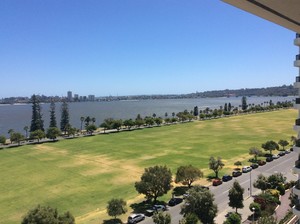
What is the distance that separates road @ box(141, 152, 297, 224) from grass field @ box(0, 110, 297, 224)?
16.2 feet

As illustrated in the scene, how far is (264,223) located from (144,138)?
205ft

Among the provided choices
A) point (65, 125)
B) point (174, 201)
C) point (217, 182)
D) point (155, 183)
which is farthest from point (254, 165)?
point (65, 125)

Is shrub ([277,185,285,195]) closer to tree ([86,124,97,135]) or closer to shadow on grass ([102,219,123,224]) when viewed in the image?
shadow on grass ([102,219,123,224])

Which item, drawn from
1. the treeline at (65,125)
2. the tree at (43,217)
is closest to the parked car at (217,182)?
the tree at (43,217)

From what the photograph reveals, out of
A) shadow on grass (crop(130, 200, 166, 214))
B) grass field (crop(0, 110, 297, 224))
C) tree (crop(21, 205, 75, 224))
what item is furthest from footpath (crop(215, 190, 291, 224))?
tree (crop(21, 205, 75, 224))

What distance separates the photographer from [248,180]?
41.5 meters

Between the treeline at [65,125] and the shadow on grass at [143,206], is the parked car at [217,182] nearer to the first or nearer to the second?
the shadow on grass at [143,206]

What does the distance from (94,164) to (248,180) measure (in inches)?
1016

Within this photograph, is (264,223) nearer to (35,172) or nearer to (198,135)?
(35,172)

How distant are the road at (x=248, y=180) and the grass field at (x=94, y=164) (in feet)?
16.2

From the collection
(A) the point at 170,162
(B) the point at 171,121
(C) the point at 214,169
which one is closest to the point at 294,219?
(C) the point at 214,169

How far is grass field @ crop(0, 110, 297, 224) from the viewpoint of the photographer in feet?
119

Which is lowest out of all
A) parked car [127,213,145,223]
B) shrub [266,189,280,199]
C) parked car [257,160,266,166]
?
parked car [127,213,145,223]

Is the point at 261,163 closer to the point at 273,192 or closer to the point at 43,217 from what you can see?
the point at 273,192
